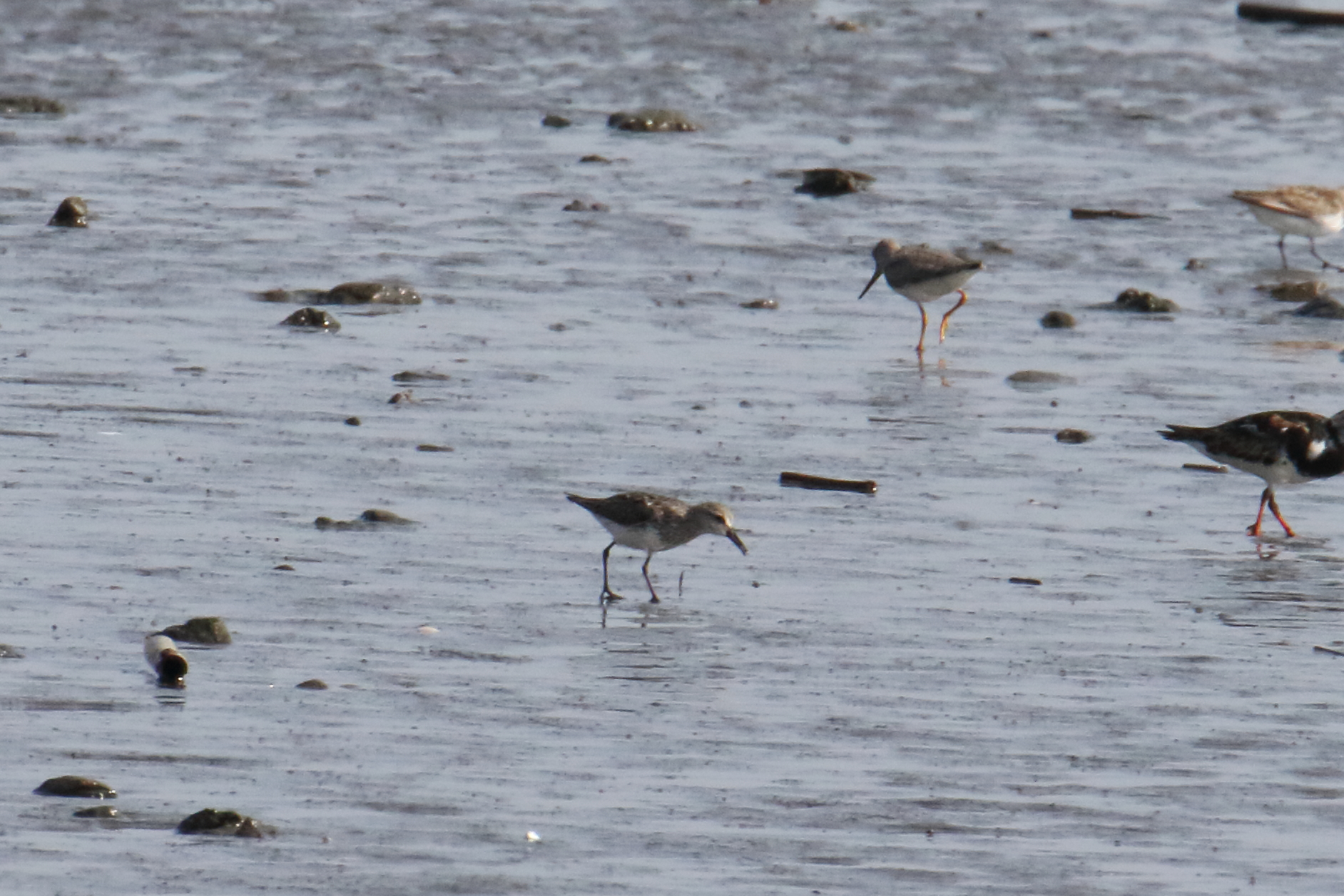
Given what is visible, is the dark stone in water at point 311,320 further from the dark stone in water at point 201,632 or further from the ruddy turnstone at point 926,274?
the dark stone in water at point 201,632

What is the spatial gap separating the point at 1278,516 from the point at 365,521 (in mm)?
4523

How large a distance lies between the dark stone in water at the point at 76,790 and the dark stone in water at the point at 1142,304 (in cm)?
1061

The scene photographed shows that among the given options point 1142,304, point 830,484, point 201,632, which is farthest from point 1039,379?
point 201,632

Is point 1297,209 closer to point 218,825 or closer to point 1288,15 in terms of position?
point 1288,15

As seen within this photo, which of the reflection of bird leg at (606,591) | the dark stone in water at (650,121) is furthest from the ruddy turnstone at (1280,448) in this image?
the dark stone in water at (650,121)

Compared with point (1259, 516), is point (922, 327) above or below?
below

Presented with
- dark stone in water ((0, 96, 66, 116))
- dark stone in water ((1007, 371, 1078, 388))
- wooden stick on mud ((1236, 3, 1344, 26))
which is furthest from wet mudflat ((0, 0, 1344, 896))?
wooden stick on mud ((1236, 3, 1344, 26))

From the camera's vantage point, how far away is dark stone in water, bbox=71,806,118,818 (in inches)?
295

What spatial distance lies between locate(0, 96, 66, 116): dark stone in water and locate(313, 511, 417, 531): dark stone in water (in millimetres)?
13086

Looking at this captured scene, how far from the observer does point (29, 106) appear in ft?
76.2

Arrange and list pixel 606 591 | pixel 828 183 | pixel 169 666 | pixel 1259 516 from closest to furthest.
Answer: pixel 169 666 → pixel 606 591 → pixel 1259 516 → pixel 828 183

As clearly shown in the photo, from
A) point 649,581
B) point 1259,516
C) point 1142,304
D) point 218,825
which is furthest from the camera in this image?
point 1142,304

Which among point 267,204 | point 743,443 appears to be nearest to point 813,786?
point 743,443

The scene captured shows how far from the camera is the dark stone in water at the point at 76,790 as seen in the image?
764 centimetres
